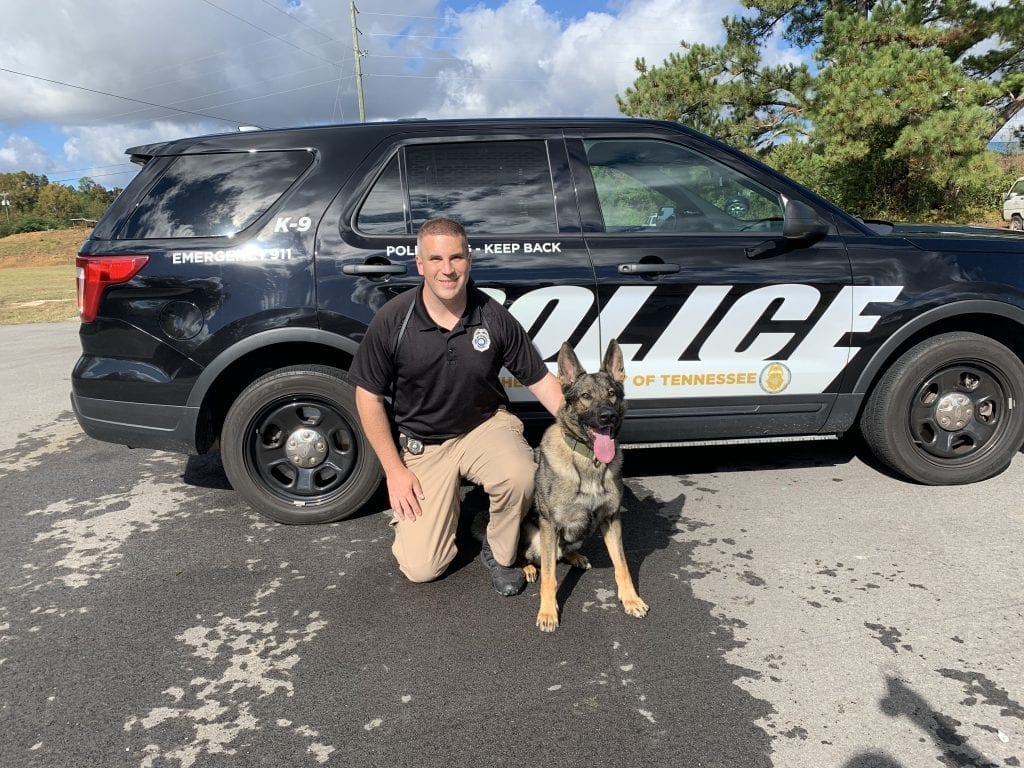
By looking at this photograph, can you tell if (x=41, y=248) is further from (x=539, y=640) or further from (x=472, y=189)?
(x=539, y=640)

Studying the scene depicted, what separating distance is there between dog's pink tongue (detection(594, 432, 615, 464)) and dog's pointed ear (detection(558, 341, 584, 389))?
0.29 metres

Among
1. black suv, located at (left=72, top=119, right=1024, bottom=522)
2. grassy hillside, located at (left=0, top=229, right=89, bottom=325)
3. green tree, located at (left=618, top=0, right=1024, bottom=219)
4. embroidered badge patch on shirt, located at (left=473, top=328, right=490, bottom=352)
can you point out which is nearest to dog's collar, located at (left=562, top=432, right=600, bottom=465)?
embroidered badge patch on shirt, located at (left=473, top=328, right=490, bottom=352)

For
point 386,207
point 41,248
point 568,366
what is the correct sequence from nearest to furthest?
point 568,366
point 386,207
point 41,248

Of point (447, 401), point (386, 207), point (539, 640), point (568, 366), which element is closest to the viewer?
point (539, 640)

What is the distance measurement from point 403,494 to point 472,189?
5.26ft

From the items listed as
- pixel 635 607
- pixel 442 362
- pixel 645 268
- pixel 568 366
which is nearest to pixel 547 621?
pixel 635 607

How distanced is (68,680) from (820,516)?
3371 mm

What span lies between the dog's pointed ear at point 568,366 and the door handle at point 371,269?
1031 millimetres

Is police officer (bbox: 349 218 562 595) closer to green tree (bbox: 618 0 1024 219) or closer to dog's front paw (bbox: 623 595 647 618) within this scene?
dog's front paw (bbox: 623 595 647 618)

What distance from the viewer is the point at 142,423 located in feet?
11.3

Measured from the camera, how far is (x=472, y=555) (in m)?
3.31

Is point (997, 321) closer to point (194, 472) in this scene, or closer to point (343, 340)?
point (343, 340)

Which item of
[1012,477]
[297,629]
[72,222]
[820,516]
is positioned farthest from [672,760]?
[72,222]

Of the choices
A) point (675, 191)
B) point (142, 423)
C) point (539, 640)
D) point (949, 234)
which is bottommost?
point (539, 640)
